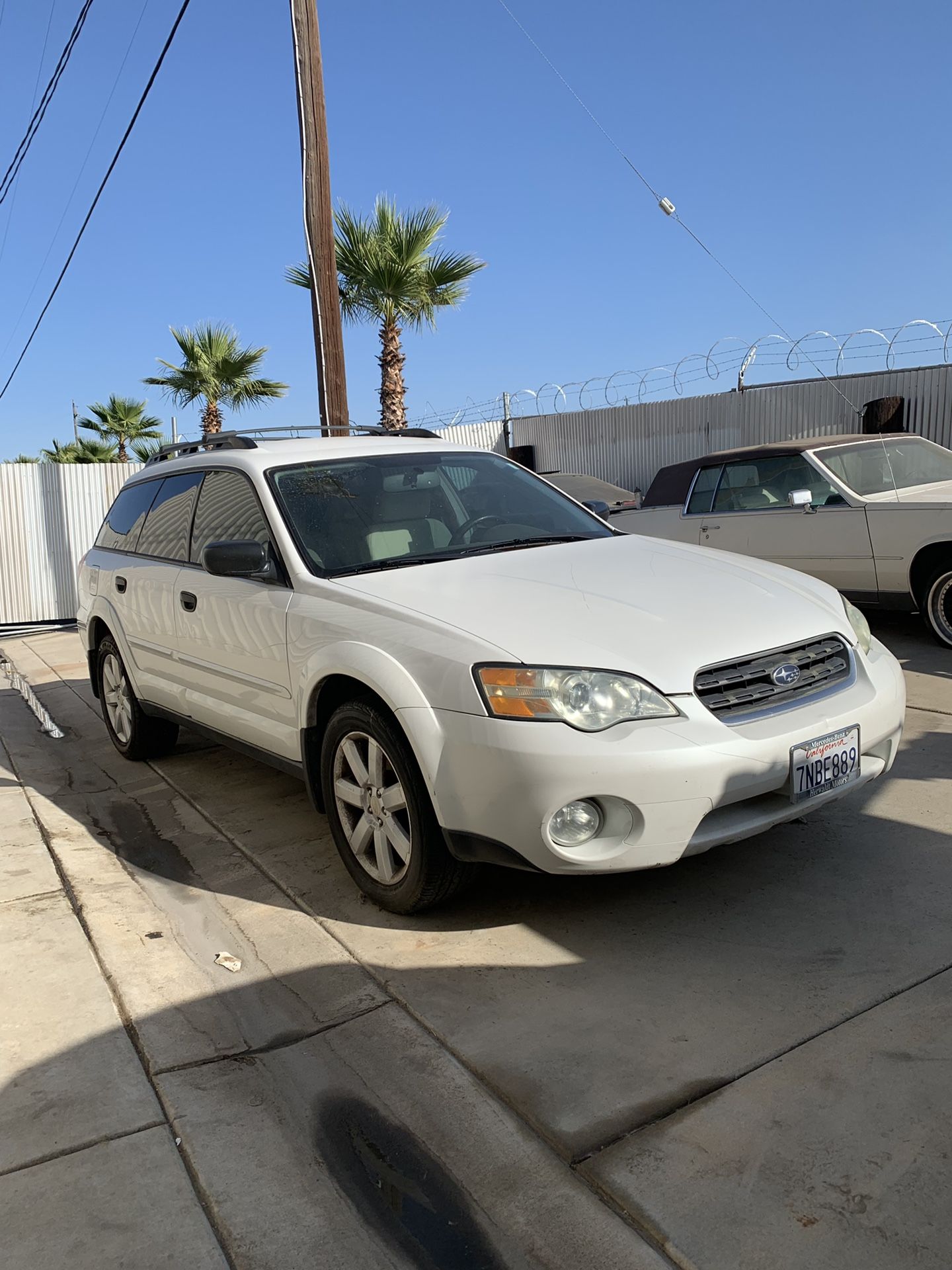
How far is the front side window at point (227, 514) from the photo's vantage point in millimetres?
4523

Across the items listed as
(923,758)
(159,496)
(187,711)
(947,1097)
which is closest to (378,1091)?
(947,1097)

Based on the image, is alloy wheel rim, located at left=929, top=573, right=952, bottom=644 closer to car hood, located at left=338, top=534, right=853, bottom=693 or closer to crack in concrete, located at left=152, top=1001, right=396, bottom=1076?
car hood, located at left=338, top=534, right=853, bottom=693

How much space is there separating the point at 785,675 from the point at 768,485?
5.45m

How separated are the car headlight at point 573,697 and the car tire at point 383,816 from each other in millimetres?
458

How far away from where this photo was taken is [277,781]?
5719mm

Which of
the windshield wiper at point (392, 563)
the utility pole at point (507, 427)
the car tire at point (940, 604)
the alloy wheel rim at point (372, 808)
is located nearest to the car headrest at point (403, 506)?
the windshield wiper at point (392, 563)

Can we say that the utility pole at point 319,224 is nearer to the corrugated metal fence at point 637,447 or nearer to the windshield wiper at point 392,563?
the corrugated metal fence at point 637,447

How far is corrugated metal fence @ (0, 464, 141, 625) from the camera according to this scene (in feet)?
52.0

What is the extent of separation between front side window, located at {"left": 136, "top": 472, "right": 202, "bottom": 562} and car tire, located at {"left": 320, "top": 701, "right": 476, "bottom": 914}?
6.10 feet

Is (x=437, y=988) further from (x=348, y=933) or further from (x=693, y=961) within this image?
(x=693, y=961)

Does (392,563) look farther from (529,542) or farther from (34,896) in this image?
(34,896)

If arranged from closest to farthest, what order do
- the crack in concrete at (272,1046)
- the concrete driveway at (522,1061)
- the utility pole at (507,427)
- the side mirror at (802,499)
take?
the concrete driveway at (522,1061) < the crack in concrete at (272,1046) < the side mirror at (802,499) < the utility pole at (507,427)

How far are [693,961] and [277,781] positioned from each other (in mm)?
3061

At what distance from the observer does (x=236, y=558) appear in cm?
416
